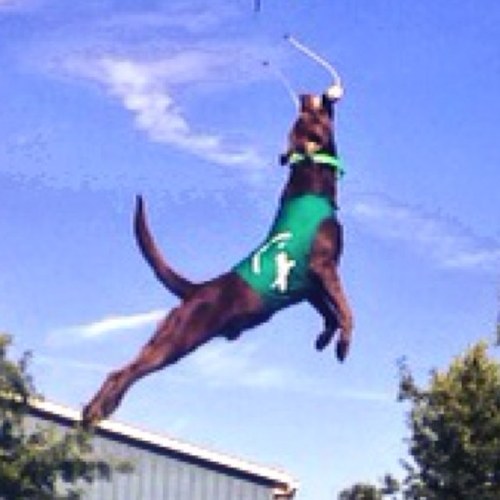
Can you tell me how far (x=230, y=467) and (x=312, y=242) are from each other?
1961cm

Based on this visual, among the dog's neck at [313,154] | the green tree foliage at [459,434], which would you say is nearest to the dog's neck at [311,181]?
the dog's neck at [313,154]

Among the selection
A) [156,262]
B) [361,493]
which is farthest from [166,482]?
[156,262]

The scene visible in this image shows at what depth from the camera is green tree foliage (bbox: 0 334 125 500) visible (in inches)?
1081

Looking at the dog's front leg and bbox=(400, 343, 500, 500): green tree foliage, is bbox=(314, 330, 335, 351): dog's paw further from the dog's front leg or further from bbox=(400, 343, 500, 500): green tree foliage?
bbox=(400, 343, 500, 500): green tree foliage

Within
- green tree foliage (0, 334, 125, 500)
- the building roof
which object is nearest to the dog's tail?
green tree foliage (0, 334, 125, 500)

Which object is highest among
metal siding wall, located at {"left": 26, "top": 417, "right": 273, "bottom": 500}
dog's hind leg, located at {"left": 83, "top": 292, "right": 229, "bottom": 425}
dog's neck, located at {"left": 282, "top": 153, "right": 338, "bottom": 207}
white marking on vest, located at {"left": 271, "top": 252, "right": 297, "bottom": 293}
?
dog's neck, located at {"left": 282, "top": 153, "right": 338, "bottom": 207}

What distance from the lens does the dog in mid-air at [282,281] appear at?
2023 cm

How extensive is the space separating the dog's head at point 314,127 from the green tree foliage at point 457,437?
894 cm

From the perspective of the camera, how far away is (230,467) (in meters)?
39.0

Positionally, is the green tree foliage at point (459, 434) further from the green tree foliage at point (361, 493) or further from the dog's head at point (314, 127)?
the dog's head at point (314, 127)

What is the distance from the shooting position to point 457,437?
28000 mm

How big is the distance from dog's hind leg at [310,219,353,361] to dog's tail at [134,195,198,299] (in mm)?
1808

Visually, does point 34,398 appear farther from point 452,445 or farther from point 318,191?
point 318,191

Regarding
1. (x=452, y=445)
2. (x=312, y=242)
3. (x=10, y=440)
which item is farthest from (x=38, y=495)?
(x=312, y=242)
